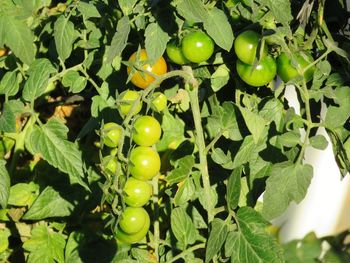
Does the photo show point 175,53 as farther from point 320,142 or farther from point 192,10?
point 320,142

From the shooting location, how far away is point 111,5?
1.14 m

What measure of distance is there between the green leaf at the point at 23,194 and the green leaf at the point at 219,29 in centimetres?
64

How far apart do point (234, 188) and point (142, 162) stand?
17 centimetres

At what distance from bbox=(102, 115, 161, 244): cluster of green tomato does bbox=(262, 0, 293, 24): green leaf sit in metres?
0.28

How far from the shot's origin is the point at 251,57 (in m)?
0.96

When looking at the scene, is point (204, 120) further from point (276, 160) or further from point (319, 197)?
point (319, 197)

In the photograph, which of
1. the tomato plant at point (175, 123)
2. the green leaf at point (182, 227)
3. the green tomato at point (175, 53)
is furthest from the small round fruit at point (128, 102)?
the green leaf at point (182, 227)

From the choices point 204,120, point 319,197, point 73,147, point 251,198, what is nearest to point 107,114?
point 73,147

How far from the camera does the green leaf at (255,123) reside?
0.97 m

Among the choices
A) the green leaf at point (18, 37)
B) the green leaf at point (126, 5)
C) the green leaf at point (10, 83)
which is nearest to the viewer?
the green leaf at point (126, 5)

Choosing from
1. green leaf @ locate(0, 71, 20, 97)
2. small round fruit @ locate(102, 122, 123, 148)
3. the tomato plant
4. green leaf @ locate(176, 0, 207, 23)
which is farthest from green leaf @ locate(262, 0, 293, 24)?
green leaf @ locate(0, 71, 20, 97)

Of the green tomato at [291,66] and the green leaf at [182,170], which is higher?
the green tomato at [291,66]

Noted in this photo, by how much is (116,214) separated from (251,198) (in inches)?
11.2

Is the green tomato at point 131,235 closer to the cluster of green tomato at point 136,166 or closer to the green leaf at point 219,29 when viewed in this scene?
the cluster of green tomato at point 136,166
